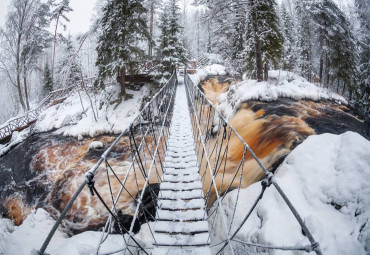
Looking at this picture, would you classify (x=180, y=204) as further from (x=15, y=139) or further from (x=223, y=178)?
(x=15, y=139)

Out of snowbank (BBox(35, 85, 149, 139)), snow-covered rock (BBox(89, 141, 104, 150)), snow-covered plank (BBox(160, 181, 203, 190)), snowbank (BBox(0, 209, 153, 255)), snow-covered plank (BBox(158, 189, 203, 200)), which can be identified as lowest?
snowbank (BBox(0, 209, 153, 255))

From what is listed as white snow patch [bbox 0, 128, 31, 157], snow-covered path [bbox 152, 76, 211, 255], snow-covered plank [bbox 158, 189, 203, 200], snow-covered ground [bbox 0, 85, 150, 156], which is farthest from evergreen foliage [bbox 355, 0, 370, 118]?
white snow patch [bbox 0, 128, 31, 157]

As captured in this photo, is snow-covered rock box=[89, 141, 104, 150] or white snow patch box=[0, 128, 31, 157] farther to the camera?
white snow patch box=[0, 128, 31, 157]

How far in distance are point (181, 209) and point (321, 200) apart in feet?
7.40

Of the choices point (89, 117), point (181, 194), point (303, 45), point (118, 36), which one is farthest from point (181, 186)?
point (303, 45)

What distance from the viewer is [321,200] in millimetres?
3055

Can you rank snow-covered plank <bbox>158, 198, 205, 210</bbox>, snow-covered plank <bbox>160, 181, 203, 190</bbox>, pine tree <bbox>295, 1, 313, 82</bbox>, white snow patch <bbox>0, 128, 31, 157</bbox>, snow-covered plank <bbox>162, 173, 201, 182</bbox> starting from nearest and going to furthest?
snow-covered plank <bbox>158, 198, 205, 210</bbox> < snow-covered plank <bbox>160, 181, 203, 190</bbox> < snow-covered plank <bbox>162, 173, 201, 182</bbox> < white snow patch <bbox>0, 128, 31, 157</bbox> < pine tree <bbox>295, 1, 313, 82</bbox>

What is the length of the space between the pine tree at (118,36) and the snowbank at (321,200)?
1154 centimetres

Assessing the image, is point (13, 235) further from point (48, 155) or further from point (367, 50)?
point (367, 50)

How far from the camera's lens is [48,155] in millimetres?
10742

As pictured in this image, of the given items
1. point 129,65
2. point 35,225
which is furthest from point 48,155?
point 129,65

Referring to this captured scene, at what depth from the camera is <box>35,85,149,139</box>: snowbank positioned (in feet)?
38.8

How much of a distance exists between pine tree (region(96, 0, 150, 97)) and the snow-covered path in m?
9.94

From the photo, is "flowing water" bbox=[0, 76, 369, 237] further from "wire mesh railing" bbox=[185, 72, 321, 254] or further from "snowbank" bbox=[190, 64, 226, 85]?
"snowbank" bbox=[190, 64, 226, 85]
